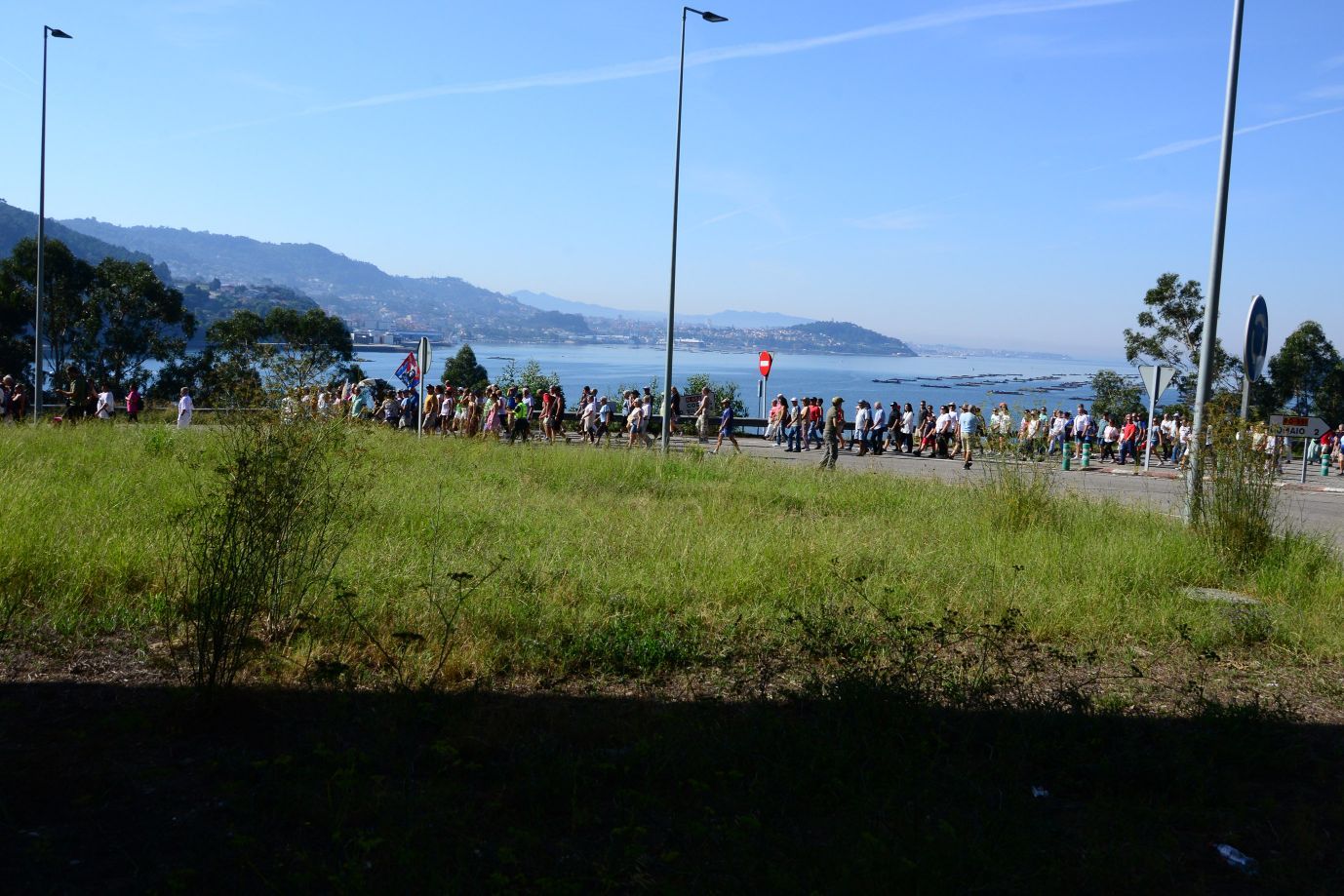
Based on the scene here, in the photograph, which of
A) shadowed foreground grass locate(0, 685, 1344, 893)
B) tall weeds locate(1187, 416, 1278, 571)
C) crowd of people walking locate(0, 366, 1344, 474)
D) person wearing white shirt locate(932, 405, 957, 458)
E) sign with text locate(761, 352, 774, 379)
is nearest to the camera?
shadowed foreground grass locate(0, 685, 1344, 893)

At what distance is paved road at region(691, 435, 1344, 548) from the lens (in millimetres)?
16203

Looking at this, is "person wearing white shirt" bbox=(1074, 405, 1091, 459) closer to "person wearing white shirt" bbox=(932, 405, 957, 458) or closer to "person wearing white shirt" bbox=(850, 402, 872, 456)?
"person wearing white shirt" bbox=(932, 405, 957, 458)

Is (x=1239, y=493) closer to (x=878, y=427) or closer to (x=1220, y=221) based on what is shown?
(x=1220, y=221)

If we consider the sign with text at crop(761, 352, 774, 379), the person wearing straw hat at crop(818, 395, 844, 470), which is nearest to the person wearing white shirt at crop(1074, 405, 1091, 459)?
the sign with text at crop(761, 352, 774, 379)

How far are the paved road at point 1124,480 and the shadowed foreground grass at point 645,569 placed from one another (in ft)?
10.2

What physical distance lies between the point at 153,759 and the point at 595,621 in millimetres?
3038

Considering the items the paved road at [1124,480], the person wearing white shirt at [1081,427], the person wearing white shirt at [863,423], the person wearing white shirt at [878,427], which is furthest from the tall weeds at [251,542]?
the person wearing white shirt at [1081,427]

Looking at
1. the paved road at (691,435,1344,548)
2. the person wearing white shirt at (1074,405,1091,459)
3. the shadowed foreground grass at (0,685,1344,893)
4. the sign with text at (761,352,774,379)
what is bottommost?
the paved road at (691,435,1344,548)

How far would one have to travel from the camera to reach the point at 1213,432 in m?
9.48

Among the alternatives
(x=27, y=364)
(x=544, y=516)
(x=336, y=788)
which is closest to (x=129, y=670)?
(x=336, y=788)

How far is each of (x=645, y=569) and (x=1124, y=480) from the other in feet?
61.4

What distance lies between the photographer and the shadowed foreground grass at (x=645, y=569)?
21.8ft

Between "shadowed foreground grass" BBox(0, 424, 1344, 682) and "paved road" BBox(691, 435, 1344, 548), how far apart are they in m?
3.11

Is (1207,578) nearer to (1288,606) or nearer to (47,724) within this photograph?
(1288,606)
